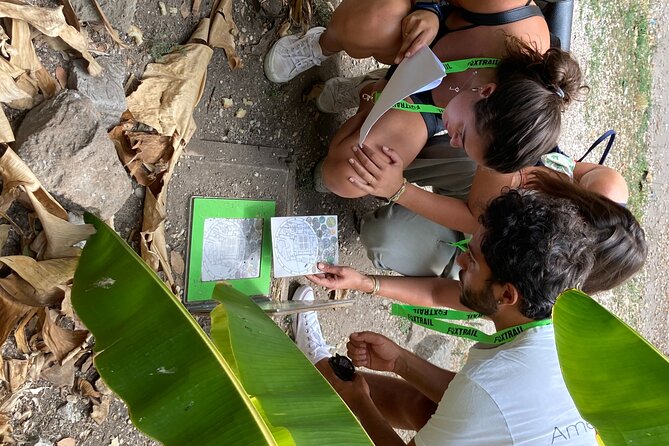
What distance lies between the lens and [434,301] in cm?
177

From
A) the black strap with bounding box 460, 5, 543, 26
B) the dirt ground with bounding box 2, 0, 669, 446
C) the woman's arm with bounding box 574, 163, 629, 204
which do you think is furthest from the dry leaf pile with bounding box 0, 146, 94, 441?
the woman's arm with bounding box 574, 163, 629, 204

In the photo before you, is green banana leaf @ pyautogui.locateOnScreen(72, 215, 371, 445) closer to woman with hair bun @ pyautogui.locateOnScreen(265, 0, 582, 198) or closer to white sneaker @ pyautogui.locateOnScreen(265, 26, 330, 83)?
woman with hair bun @ pyautogui.locateOnScreen(265, 0, 582, 198)

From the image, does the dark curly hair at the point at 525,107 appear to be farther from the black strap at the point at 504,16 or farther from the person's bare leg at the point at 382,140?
the person's bare leg at the point at 382,140

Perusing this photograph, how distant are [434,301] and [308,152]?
69 centimetres

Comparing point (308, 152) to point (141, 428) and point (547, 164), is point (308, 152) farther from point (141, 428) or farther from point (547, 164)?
point (141, 428)

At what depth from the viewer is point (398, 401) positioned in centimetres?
176

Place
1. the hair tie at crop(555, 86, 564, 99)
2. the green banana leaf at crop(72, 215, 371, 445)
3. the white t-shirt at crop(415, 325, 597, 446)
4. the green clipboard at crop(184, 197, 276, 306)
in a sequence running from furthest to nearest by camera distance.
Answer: the green clipboard at crop(184, 197, 276, 306)
the hair tie at crop(555, 86, 564, 99)
the white t-shirt at crop(415, 325, 597, 446)
the green banana leaf at crop(72, 215, 371, 445)

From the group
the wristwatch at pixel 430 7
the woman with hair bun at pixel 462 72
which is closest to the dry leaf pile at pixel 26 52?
the woman with hair bun at pixel 462 72

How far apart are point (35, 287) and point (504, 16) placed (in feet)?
4.26

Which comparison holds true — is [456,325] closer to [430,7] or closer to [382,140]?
[382,140]

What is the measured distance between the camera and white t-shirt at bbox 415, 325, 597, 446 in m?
1.14

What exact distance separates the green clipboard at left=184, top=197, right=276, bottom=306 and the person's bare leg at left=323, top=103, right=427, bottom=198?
0.29 m

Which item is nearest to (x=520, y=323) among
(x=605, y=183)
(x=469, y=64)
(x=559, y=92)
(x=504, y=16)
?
(x=605, y=183)

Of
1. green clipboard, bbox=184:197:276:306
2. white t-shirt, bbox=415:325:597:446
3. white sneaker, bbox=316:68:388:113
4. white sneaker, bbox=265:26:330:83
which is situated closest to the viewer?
white t-shirt, bbox=415:325:597:446
